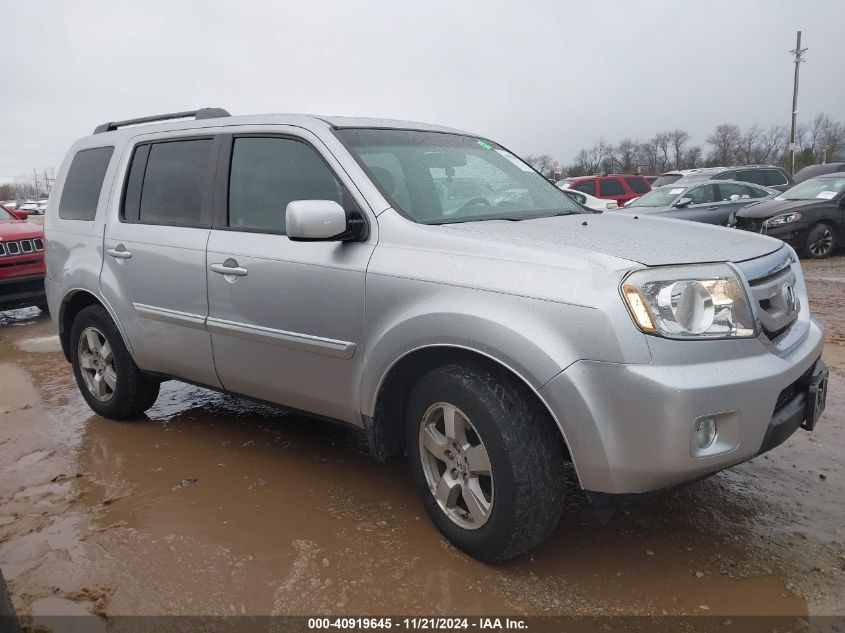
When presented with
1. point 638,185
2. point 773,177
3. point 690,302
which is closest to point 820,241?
point 773,177

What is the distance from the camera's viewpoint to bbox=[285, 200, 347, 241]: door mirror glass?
2.79m

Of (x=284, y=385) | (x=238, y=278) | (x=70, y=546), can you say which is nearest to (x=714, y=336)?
(x=284, y=385)

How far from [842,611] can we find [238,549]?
2259mm

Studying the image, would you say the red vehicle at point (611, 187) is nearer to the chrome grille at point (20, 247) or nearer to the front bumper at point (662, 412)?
the chrome grille at point (20, 247)

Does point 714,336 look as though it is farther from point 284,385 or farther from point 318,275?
point 284,385

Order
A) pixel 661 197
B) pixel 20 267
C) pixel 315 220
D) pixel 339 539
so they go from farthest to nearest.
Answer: pixel 661 197 < pixel 20 267 < pixel 339 539 < pixel 315 220

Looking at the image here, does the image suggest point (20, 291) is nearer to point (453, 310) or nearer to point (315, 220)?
point (315, 220)

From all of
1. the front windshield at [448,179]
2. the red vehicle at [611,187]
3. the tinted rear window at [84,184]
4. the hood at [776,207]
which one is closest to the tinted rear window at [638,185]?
the red vehicle at [611,187]

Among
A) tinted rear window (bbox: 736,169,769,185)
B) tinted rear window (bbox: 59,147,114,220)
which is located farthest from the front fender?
tinted rear window (bbox: 736,169,769,185)

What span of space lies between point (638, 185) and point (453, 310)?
15.6 meters

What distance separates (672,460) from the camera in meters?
2.23

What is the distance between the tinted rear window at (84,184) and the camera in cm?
441

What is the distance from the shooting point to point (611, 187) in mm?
16516

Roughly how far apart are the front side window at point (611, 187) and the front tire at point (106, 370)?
1375 centimetres
